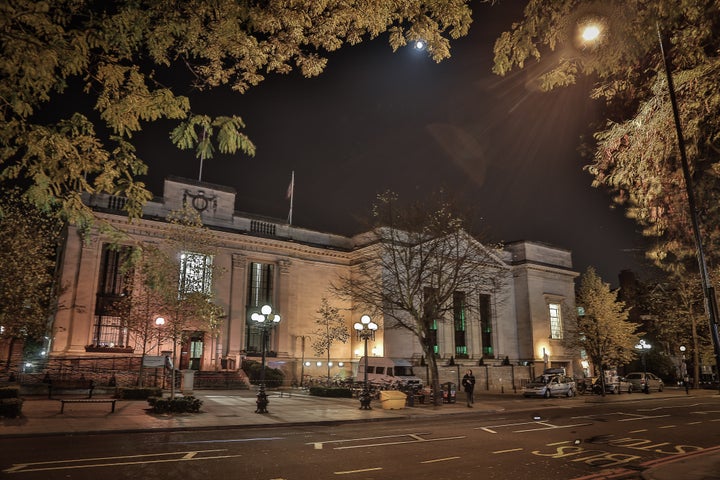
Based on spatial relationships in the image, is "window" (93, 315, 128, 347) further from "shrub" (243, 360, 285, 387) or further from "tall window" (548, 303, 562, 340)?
"tall window" (548, 303, 562, 340)

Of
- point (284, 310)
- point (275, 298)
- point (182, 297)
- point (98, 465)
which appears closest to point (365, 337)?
point (182, 297)

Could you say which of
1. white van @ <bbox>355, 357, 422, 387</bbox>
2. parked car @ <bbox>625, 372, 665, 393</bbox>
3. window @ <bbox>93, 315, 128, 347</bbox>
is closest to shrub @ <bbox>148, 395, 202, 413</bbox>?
window @ <bbox>93, 315, 128, 347</bbox>

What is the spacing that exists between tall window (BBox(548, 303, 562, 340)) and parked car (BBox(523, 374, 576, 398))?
59.9 feet

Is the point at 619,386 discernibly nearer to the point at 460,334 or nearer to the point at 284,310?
the point at 460,334

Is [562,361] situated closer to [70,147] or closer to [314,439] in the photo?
[314,439]

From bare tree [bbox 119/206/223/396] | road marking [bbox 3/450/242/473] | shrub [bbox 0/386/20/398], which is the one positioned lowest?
road marking [bbox 3/450/242/473]

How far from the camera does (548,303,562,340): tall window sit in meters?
52.7

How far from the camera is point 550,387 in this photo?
33.2m

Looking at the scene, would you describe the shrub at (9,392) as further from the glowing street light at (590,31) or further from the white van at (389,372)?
the white van at (389,372)

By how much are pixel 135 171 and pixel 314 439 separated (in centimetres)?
923

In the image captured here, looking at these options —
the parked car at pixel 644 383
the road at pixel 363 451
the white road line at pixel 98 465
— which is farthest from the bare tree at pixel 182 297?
the parked car at pixel 644 383

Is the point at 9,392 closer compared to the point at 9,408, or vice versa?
the point at 9,408

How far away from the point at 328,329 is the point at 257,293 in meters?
6.84

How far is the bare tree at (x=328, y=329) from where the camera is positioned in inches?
1565
